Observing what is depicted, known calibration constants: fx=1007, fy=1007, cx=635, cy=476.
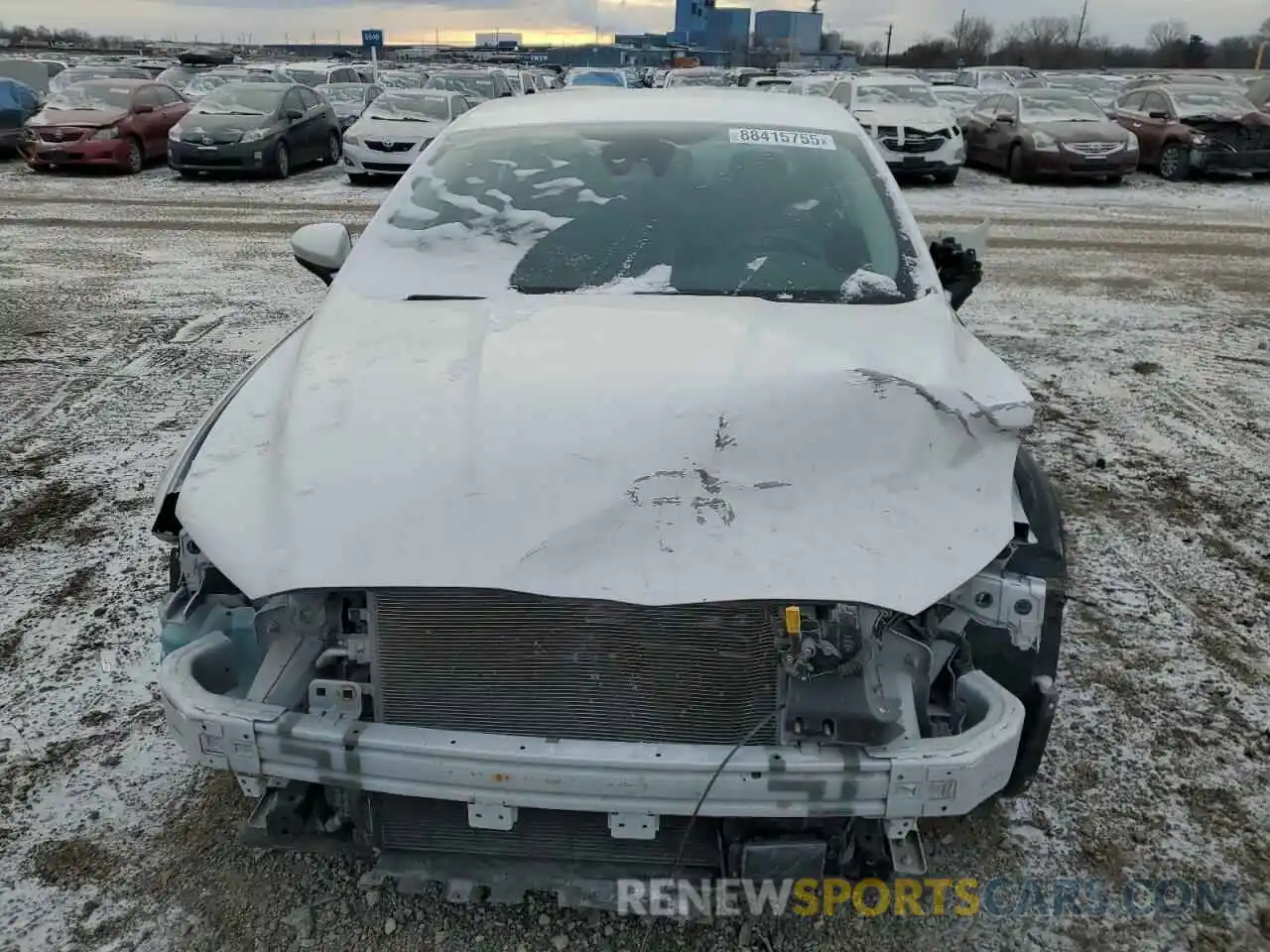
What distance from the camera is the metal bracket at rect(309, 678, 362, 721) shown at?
2.28 metres

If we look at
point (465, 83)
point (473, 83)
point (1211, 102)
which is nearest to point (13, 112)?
point (465, 83)

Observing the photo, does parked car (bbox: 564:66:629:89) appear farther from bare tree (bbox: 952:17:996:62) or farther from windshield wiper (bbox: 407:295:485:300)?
bare tree (bbox: 952:17:996:62)

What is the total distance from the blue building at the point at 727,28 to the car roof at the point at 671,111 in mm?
74918

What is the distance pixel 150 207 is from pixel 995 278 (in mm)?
10639

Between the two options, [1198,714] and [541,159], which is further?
[541,159]

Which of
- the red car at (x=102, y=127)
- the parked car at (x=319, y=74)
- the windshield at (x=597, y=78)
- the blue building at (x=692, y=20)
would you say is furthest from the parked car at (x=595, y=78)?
the blue building at (x=692, y=20)

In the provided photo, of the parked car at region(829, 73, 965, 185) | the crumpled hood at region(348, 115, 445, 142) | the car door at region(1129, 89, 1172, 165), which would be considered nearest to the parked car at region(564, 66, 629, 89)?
the crumpled hood at region(348, 115, 445, 142)

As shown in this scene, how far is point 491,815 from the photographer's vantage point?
2.21m

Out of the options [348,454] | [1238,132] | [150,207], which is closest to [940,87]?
[1238,132]

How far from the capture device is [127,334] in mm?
7422

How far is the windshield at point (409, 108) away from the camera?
52.4 ft

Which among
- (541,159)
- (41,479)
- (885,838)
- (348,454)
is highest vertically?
(541,159)

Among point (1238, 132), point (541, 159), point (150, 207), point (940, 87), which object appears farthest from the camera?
point (940, 87)

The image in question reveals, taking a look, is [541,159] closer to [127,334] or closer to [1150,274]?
→ [127,334]
